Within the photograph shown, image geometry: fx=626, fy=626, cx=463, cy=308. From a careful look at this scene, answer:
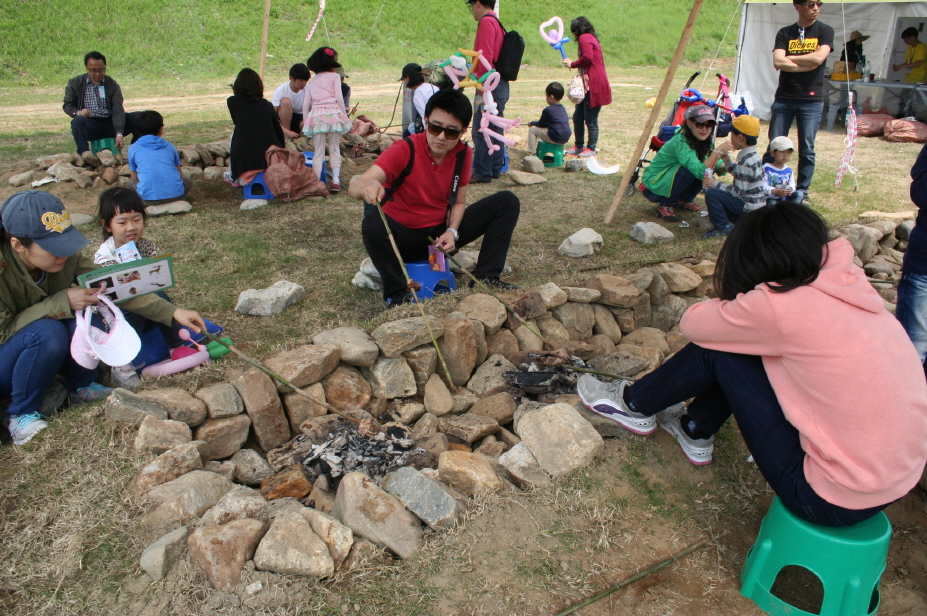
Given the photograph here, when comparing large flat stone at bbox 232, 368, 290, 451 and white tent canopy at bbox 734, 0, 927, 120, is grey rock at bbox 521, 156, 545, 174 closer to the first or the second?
large flat stone at bbox 232, 368, 290, 451

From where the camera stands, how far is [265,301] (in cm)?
357

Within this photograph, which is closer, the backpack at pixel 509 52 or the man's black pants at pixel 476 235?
the man's black pants at pixel 476 235

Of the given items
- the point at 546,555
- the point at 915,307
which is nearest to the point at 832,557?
the point at 546,555

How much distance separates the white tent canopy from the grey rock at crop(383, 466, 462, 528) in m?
10.7

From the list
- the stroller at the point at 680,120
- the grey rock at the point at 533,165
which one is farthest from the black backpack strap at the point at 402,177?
the grey rock at the point at 533,165

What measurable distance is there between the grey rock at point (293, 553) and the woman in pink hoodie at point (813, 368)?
4.54ft

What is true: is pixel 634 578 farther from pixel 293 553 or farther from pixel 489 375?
pixel 489 375

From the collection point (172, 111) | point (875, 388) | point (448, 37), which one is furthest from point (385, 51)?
point (875, 388)

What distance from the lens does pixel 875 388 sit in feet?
5.65

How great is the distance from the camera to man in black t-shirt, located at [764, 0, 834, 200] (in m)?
5.41

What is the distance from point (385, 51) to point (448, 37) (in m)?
2.83

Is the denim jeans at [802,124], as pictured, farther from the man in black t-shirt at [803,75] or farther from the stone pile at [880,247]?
the stone pile at [880,247]

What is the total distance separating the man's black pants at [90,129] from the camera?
6.93 meters

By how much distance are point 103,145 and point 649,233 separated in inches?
245
